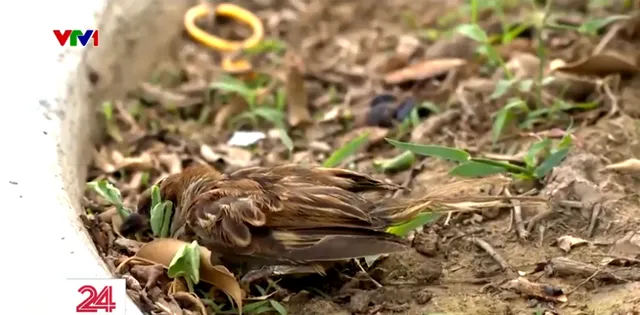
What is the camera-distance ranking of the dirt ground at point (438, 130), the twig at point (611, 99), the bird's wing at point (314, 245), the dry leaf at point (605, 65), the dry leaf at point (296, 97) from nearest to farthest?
1. the bird's wing at point (314, 245)
2. the dirt ground at point (438, 130)
3. the twig at point (611, 99)
4. the dry leaf at point (605, 65)
5. the dry leaf at point (296, 97)

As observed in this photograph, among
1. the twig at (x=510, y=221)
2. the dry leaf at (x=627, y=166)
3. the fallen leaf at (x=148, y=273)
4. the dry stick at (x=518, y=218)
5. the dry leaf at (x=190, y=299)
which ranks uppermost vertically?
the dry leaf at (x=627, y=166)

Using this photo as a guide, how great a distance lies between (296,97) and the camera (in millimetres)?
4324

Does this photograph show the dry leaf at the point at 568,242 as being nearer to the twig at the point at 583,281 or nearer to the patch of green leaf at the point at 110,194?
the twig at the point at 583,281

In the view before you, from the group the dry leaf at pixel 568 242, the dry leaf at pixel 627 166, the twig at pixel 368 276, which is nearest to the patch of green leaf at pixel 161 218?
the twig at pixel 368 276

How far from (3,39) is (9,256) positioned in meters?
1.11

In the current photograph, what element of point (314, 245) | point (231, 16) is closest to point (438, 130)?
point (314, 245)

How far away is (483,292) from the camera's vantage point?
9.35 feet

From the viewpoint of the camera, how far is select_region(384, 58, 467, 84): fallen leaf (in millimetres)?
4359

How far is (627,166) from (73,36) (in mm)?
1855

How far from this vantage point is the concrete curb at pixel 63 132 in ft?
8.27

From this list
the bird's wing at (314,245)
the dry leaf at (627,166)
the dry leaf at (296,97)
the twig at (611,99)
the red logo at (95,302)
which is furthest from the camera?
the dry leaf at (296,97)

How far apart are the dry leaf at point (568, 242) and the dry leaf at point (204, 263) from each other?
90 cm

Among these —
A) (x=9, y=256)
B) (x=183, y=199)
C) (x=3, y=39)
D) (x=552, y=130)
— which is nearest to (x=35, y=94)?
(x=3, y=39)

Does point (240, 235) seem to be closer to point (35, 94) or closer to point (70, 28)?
point (35, 94)
